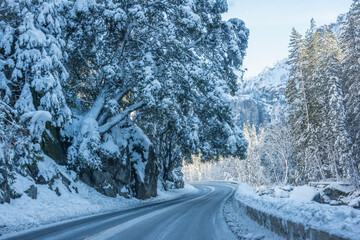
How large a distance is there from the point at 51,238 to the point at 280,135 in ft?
139

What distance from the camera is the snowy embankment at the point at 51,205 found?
9203 millimetres

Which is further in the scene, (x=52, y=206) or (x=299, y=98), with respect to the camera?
(x=299, y=98)

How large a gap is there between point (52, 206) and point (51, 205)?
0.12 meters

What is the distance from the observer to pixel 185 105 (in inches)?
778

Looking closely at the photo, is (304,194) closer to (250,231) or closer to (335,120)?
(250,231)

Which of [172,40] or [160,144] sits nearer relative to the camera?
[172,40]

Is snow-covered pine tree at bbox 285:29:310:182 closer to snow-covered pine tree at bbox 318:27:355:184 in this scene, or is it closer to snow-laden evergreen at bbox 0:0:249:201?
snow-covered pine tree at bbox 318:27:355:184

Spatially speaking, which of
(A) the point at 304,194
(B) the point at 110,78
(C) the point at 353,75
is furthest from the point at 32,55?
(C) the point at 353,75

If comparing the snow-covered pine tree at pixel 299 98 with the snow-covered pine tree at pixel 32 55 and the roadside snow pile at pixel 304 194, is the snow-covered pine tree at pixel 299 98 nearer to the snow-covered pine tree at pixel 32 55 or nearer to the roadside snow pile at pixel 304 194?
the roadside snow pile at pixel 304 194

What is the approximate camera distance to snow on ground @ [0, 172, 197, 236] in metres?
9.12

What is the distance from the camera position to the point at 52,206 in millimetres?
11906

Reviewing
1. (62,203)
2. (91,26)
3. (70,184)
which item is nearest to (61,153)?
(70,184)

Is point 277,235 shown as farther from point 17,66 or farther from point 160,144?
point 160,144

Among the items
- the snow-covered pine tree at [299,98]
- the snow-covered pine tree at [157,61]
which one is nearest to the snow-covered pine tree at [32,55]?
the snow-covered pine tree at [157,61]
